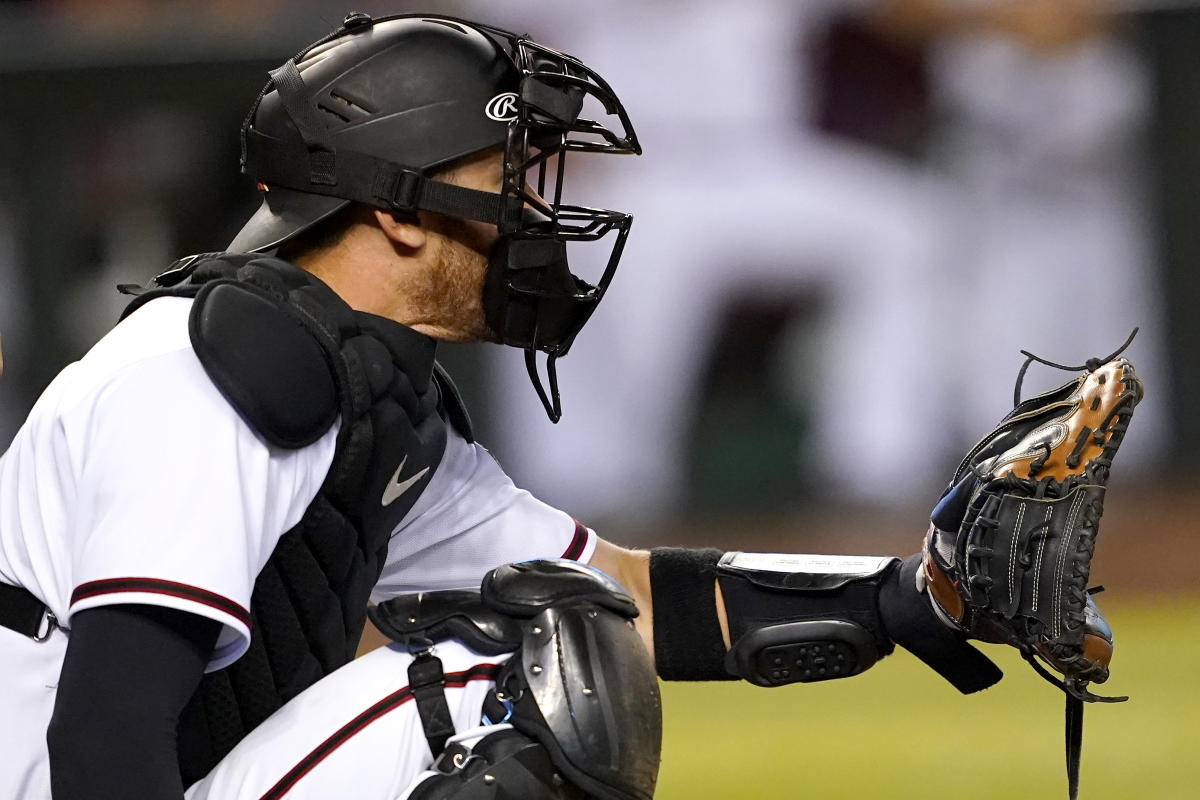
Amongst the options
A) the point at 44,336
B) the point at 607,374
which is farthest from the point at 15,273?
the point at 607,374

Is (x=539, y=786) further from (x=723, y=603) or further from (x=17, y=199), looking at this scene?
(x=17, y=199)

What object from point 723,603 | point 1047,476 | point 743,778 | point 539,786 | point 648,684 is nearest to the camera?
point 539,786

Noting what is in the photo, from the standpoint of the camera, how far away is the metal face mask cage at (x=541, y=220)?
2.46 metres

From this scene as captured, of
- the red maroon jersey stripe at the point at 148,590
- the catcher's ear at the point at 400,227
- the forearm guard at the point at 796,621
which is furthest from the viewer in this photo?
the forearm guard at the point at 796,621

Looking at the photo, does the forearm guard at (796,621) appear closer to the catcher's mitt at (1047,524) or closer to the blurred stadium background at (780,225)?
the catcher's mitt at (1047,524)

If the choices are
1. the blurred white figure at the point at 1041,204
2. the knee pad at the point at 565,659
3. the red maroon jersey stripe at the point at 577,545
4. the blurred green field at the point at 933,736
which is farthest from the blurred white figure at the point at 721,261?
the knee pad at the point at 565,659

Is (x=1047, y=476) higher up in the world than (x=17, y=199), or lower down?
lower down

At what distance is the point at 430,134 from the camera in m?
2.41

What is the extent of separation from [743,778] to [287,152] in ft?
9.00

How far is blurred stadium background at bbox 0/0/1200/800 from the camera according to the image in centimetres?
735

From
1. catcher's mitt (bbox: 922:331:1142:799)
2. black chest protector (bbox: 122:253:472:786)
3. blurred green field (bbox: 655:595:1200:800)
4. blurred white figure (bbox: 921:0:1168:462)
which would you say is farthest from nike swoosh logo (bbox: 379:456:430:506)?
blurred white figure (bbox: 921:0:1168:462)

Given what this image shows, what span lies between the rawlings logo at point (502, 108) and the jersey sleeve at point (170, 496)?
76 centimetres

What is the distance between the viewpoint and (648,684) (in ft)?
6.93

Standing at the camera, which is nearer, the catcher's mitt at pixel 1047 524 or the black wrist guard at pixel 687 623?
the catcher's mitt at pixel 1047 524
